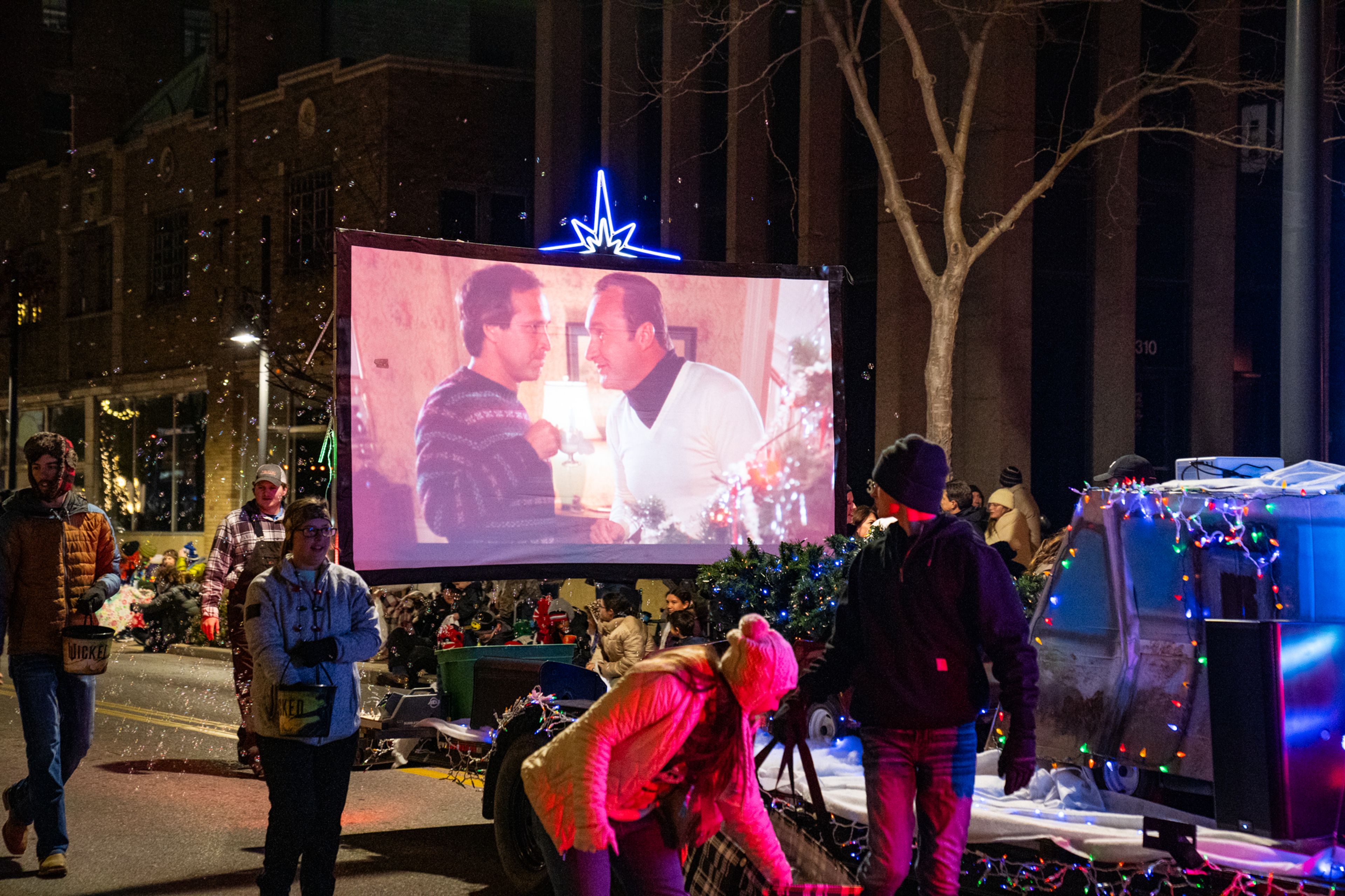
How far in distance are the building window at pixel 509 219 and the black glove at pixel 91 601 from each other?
→ 2248 centimetres

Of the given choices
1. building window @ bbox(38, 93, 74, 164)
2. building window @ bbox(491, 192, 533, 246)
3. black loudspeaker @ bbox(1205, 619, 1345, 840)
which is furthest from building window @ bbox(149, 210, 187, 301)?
black loudspeaker @ bbox(1205, 619, 1345, 840)

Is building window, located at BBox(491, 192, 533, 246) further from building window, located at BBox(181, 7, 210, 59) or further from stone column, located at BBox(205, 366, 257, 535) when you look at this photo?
building window, located at BBox(181, 7, 210, 59)

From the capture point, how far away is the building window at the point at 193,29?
44.1 meters

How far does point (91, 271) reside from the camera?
37.6 m

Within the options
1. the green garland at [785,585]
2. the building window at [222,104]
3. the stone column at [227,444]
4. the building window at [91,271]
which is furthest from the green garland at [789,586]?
the building window at [91,271]

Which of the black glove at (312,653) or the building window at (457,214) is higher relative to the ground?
the building window at (457,214)

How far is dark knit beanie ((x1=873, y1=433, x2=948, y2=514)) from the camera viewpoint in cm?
516

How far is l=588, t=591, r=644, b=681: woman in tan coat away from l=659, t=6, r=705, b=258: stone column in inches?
508

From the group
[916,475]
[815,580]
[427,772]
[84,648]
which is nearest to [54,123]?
[427,772]

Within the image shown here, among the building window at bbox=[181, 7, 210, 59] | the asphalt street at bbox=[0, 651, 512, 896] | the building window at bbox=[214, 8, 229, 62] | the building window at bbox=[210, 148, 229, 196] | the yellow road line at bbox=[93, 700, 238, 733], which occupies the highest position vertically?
the building window at bbox=[181, 7, 210, 59]

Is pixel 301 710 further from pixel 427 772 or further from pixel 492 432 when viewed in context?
pixel 427 772

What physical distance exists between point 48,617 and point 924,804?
445cm

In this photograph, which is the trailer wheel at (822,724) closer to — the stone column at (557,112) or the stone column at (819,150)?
the stone column at (819,150)

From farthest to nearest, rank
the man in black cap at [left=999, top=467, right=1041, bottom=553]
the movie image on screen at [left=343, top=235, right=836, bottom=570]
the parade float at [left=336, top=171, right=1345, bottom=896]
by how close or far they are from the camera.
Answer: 1. the man in black cap at [left=999, top=467, right=1041, bottom=553]
2. the movie image on screen at [left=343, top=235, right=836, bottom=570]
3. the parade float at [left=336, top=171, right=1345, bottom=896]
